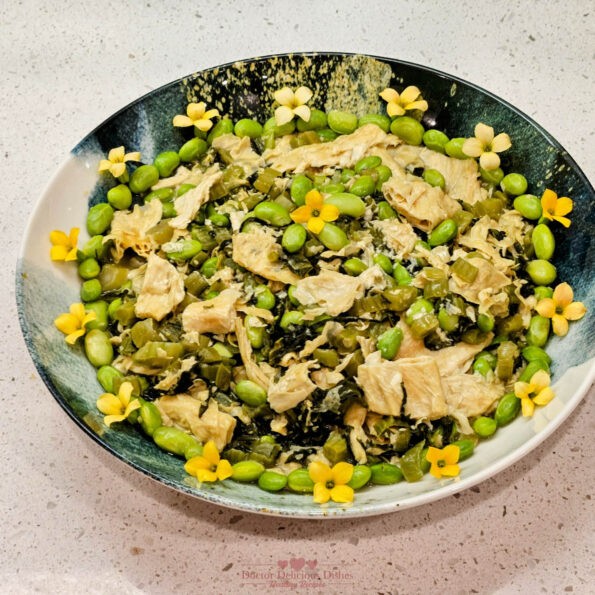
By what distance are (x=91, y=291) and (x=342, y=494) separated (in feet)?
2.78

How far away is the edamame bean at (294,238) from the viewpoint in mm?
1772

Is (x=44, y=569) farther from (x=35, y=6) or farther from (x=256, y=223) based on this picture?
(x=35, y=6)

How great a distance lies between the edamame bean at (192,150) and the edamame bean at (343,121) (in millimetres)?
386

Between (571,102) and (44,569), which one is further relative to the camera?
(571,102)

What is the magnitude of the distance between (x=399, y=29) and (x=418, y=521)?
6.05 feet

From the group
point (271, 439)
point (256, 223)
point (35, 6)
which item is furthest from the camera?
point (35, 6)

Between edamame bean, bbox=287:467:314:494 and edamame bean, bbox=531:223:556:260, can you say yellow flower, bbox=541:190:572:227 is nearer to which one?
edamame bean, bbox=531:223:556:260

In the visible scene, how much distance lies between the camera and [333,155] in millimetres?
2002

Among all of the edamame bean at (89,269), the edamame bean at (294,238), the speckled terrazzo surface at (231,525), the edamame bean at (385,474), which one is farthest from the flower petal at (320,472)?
the edamame bean at (89,269)

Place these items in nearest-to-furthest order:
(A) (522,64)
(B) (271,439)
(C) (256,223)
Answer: (B) (271,439)
(C) (256,223)
(A) (522,64)

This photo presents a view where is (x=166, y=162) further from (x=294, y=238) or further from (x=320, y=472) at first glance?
(x=320, y=472)

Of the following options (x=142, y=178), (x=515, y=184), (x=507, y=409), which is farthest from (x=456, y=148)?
(x=142, y=178)

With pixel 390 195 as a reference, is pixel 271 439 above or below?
below

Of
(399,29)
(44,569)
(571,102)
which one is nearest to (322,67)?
(399,29)
